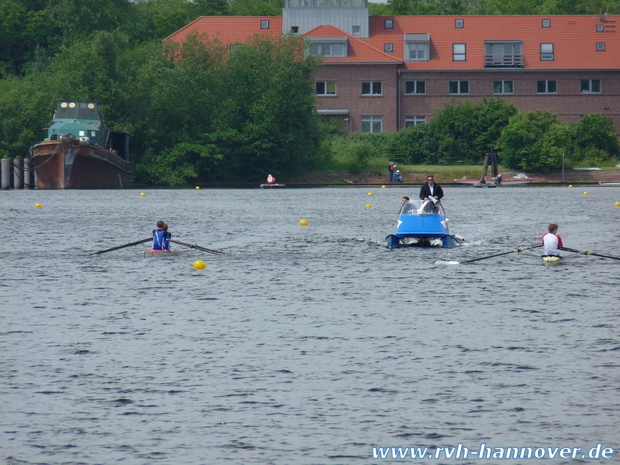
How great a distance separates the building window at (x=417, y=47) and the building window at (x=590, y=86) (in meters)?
15.1

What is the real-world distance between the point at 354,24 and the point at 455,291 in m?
75.8

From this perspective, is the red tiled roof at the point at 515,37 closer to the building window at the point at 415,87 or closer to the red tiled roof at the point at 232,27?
the building window at the point at 415,87

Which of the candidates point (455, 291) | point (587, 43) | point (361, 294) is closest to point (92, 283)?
point (361, 294)

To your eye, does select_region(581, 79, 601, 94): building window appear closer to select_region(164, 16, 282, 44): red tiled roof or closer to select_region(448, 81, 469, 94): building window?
select_region(448, 81, 469, 94): building window

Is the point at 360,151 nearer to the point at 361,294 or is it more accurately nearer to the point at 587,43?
the point at 587,43

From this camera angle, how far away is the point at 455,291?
20750mm

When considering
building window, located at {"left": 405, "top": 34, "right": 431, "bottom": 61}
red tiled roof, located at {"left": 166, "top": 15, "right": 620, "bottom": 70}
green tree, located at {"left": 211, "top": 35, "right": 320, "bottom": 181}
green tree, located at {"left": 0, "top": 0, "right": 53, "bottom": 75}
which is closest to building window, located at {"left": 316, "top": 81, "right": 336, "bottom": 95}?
red tiled roof, located at {"left": 166, "top": 15, "right": 620, "bottom": 70}

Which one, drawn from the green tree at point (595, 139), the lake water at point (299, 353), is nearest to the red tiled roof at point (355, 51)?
the green tree at point (595, 139)

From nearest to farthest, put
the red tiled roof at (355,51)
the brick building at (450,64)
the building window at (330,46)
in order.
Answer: the building window at (330,46), the red tiled roof at (355,51), the brick building at (450,64)

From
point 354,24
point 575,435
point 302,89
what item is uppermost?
point 354,24

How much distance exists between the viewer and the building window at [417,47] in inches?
3652

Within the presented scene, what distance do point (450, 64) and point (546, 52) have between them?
31.0 ft

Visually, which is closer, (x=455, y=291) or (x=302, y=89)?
(x=455, y=291)

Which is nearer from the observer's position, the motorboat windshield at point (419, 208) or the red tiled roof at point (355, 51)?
the motorboat windshield at point (419, 208)
